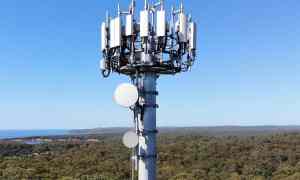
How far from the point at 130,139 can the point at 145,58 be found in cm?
180

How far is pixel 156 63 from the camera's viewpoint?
8320 mm

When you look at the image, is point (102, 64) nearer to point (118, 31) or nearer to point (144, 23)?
point (118, 31)

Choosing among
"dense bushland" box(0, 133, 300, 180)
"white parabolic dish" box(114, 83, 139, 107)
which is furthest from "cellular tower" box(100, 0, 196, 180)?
"dense bushland" box(0, 133, 300, 180)

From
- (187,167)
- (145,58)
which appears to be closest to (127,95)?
(145,58)

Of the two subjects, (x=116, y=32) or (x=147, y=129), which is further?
(x=147, y=129)

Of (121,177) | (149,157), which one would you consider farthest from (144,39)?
(121,177)

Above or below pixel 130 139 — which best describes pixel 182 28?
above

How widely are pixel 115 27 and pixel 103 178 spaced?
92.9 feet

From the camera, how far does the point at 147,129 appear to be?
867 centimetres

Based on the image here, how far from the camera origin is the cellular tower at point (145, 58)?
8273mm

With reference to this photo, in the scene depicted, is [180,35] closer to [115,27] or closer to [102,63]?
[115,27]

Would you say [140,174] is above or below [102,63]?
below

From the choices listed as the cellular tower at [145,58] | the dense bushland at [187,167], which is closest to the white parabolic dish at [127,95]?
the cellular tower at [145,58]

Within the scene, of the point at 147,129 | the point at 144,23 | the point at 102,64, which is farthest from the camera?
the point at 102,64
